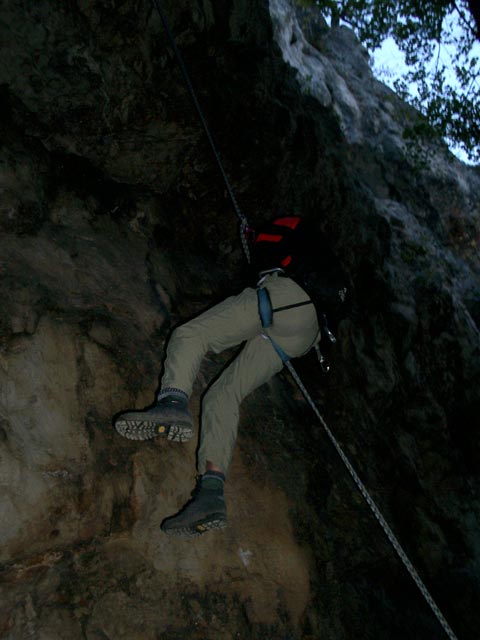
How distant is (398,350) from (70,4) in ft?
24.0

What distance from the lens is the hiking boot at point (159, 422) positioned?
11.3 ft

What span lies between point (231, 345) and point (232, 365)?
243 mm

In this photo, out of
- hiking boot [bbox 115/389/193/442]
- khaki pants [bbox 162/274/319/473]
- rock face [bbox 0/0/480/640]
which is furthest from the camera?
khaki pants [bbox 162/274/319/473]

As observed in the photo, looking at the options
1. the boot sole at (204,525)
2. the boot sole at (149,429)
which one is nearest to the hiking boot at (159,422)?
the boot sole at (149,429)

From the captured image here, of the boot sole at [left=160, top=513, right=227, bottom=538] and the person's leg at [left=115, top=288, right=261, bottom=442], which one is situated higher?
the person's leg at [left=115, top=288, right=261, bottom=442]

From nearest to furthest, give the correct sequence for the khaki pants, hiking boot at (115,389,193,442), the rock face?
hiking boot at (115,389,193,442) < the rock face < the khaki pants

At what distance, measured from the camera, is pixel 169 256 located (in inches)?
276

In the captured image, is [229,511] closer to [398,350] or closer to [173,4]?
[398,350]

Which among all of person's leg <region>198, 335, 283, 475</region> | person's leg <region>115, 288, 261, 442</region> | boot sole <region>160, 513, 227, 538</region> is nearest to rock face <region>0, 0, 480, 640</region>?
boot sole <region>160, 513, 227, 538</region>

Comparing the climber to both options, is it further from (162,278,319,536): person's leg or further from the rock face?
the rock face

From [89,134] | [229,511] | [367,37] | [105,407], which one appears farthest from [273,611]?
[367,37]

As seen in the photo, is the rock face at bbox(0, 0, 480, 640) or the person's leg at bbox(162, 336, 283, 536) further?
the rock face at bbox(0, 0, 480, 640)

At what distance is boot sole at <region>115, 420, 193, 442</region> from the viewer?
11.3 feet

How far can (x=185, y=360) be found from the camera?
3.88 metres
